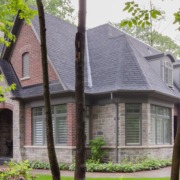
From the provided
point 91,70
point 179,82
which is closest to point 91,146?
point 91,70

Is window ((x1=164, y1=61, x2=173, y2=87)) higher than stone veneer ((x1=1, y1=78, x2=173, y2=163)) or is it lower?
higher

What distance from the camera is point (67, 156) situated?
588 inches

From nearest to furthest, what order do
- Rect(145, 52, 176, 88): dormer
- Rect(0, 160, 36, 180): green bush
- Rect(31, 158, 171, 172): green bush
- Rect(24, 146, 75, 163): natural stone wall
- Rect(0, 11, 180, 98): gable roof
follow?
1. Rect(0, 160, 36, 180): green bush
2. Rect(31, 158, 171, 172): green bush
3. Rect(24, 146, 75, 163): natural stone wall
4. Rect(0, 11, 180, 98): gable roof
5. Rect(145, 52, 176, 88): dormer

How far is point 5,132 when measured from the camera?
65.3ft

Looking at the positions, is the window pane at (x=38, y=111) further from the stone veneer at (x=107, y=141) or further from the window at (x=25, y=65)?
the window at (x=25, y=65)

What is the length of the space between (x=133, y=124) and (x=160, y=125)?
2.25 meters

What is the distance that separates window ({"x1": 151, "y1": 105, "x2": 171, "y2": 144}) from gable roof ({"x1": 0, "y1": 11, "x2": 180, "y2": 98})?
1.03m

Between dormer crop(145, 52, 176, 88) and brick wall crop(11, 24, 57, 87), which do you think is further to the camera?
dormer crop(145, 52, 176, 88)

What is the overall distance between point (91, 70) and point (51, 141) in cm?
1287

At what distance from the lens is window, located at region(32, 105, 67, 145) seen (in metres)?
15.6

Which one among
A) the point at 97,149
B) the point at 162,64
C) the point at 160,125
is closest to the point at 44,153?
the point at 97,149

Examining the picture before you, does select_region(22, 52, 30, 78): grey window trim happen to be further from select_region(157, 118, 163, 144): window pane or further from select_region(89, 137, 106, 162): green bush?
select_region(157, 118, 163, 144): window pane

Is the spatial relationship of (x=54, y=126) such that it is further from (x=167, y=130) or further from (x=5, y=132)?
(x=167, y=130)

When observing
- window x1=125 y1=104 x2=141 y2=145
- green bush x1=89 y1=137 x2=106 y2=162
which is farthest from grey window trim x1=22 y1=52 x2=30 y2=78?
window x1=125 y1=104 x2=141 y2=145
